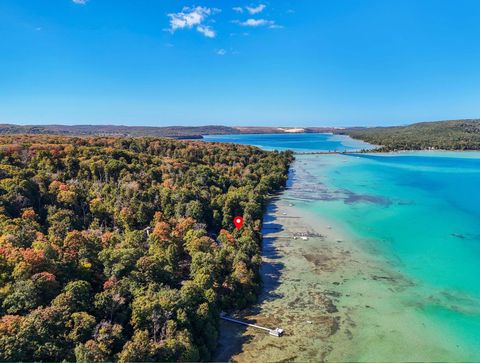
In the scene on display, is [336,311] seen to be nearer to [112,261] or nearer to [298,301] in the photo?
[298,301]

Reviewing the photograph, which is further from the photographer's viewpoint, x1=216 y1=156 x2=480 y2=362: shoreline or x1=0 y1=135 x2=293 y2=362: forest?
x1=216 y1=156 x2=480 y2=362: shoreline

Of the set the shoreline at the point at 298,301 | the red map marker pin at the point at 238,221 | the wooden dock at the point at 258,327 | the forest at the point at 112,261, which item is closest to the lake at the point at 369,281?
the shoreline at the point at 298,301

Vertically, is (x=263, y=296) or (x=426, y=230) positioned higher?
(x=426, y=230)

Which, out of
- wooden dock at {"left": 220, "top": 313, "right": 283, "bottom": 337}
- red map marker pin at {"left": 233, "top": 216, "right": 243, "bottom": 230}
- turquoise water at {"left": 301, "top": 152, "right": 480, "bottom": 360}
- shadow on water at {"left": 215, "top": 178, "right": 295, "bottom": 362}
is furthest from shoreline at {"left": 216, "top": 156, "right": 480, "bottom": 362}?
red map marker pin at {"left": 233, "top": 216, "right": 243, "bottom": 230}

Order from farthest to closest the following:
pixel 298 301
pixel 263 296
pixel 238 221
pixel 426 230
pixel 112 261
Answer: pixel 426 230, pixel 238 221, pixel 263 296, pixel 298 301, pixel 112 261

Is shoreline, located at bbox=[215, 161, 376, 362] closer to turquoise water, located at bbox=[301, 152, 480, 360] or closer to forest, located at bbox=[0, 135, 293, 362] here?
forest, located at bbox=[0, 135, 293, 362]

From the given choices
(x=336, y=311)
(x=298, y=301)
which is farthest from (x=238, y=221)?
(x=336, y=311)

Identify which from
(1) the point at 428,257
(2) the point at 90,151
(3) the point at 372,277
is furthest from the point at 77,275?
(2) the point at 90,151
